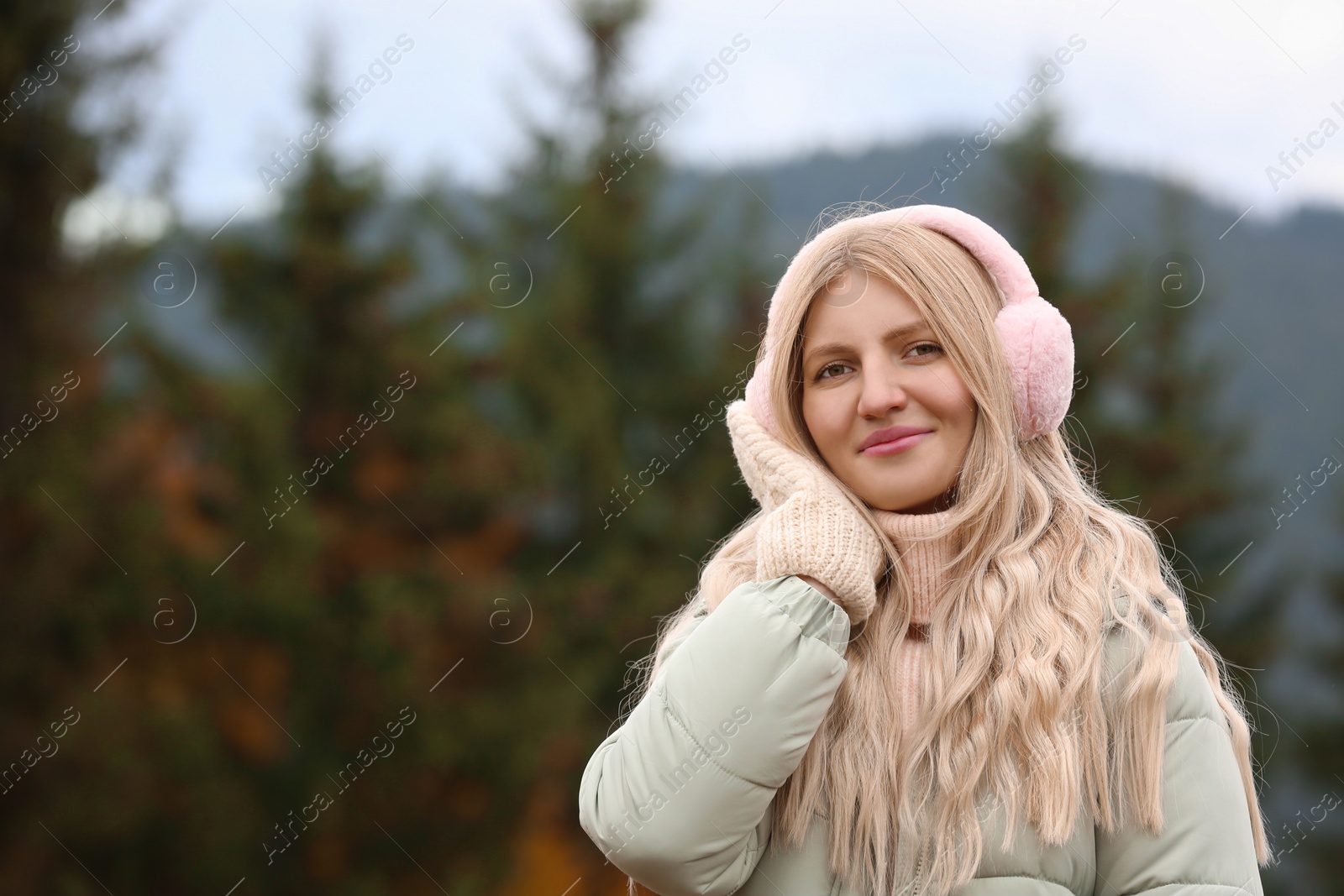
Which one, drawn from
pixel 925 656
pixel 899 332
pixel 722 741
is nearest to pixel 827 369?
pixel 899 332

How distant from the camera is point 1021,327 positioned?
1.85 m

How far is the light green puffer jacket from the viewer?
5.18 ft

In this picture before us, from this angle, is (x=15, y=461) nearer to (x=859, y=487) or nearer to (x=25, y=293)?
(x=25, y=293)

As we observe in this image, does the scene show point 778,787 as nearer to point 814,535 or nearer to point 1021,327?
point 814,535

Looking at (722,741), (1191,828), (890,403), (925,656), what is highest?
(890,403)

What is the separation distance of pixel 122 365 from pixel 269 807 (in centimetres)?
399

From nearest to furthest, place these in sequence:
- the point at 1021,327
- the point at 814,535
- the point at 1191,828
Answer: the point at 1191,828 → the point at 814,535 → the point at 1021,327

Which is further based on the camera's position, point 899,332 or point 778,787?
point 899,332

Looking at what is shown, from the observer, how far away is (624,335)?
12.5 m

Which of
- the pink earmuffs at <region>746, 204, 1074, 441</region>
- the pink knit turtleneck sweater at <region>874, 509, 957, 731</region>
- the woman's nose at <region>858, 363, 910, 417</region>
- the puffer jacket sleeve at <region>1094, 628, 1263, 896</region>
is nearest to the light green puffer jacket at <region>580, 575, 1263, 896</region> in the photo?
the puffer jacket sleeve at <region>1094, 628, 1263, 896</region>

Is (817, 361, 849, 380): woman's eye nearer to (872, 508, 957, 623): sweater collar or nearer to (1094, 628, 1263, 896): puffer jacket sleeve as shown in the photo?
(872, 508, 957, 623): sweater collar

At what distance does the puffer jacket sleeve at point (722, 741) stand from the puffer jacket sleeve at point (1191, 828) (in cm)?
46

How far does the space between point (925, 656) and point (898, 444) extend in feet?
1.08

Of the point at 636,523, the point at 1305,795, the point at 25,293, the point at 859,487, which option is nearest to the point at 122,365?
the point at 25,293
